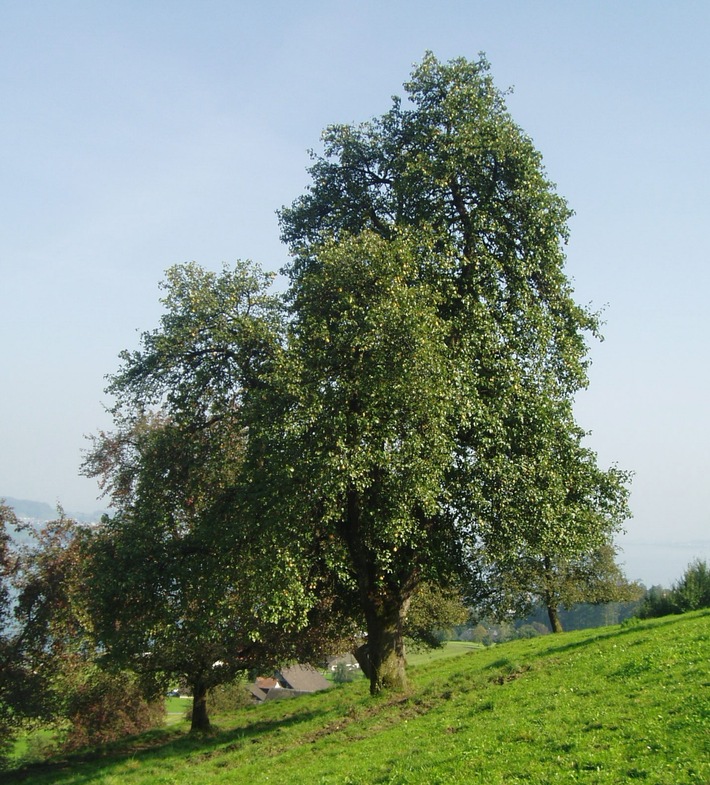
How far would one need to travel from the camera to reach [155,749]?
31.0m

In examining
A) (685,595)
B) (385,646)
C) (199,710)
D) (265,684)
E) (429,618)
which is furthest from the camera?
(265,684)

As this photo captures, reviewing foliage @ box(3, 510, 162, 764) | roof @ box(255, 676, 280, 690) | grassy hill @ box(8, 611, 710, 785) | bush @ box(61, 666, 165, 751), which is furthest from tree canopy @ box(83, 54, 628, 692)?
roof @ box(255, 676, 280, 690)

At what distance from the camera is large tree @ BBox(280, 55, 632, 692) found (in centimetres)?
2283

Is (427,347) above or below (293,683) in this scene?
above

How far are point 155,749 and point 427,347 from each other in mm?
23427

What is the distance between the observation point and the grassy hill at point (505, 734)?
13320 mm

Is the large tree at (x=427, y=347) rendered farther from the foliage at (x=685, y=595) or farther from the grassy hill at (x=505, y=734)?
the foliage at (x=685, y=595)

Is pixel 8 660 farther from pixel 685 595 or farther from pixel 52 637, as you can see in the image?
pixel 685 595

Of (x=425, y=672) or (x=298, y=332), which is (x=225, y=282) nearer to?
(x=298, y=332)

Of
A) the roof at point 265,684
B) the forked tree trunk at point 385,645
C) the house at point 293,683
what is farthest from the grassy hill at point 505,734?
the roof at point 265,684

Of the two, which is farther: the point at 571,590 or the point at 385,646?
the point at 571,590

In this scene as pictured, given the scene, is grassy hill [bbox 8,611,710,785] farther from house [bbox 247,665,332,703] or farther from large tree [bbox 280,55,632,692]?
house [bbox 247,665,332,703]

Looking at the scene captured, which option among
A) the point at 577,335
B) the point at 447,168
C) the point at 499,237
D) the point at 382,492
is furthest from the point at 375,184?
the point at 382,492

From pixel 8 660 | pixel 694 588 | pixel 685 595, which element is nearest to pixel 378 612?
pixel 685 595
